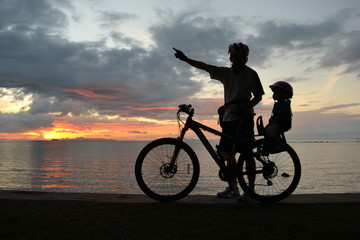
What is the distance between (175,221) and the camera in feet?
12.1

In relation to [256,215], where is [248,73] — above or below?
above

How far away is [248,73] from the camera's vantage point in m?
5.29

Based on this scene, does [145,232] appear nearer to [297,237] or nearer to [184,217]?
[184,217]

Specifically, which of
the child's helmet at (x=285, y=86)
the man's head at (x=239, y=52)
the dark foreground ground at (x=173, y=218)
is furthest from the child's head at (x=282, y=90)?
the dark foreground ground at (x=173, y=218)

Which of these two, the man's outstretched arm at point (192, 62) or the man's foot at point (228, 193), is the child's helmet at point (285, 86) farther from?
the man's foot at point (228, 193)

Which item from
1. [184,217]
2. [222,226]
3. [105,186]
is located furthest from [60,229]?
[105,186]

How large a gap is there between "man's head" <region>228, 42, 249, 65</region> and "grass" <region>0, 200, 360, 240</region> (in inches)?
97.5

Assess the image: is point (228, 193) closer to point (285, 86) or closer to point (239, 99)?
point (239, 99)

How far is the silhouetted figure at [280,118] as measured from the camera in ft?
16.4

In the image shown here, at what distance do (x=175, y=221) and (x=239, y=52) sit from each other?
122 inches

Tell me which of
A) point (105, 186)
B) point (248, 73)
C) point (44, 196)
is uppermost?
point (248, 73)

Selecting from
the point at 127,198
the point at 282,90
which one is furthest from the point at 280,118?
the point at 127,198

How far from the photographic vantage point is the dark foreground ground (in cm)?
316

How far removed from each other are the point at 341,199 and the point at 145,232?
150 inches
